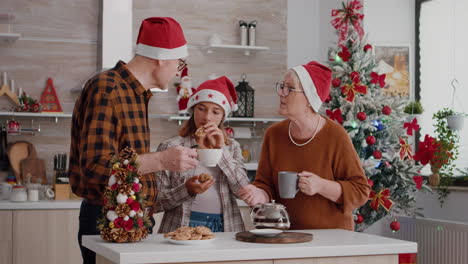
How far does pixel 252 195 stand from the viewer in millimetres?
2693

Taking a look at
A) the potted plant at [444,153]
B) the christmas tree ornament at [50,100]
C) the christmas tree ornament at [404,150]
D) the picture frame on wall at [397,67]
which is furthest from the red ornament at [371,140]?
the christmas tree ornament at [50,100]

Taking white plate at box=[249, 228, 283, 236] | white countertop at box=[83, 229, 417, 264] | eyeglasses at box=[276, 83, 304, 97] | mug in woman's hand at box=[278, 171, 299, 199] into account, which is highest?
eyeglasses at box=[276, 83, 304, 97]

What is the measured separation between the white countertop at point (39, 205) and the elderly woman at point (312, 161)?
86.6 inches

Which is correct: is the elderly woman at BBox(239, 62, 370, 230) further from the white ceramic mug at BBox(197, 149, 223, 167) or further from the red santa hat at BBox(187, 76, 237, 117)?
the red santa hat at BBox(187, 76, 237, 117)

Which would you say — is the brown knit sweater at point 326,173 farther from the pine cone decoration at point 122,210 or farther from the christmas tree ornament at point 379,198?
the christmas tree ornament at point 379,198

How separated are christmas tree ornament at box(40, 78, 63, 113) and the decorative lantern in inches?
57.3

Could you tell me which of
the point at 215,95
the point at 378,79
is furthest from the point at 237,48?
the point at 215,95

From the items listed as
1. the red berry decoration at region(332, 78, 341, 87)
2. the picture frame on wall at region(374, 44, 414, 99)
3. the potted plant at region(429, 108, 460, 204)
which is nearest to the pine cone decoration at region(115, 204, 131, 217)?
the red berry decoration at region(332, 78, 341, 87)

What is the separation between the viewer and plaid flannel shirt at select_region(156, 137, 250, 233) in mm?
2998

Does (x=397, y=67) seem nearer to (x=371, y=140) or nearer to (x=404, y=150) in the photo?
(x=404, y=150)

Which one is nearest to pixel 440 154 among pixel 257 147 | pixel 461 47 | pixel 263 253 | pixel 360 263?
pixel 461 47

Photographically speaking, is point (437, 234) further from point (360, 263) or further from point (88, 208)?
point (88, 208)

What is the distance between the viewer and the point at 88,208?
97.0 inches

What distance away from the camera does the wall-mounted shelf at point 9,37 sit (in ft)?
16.3
